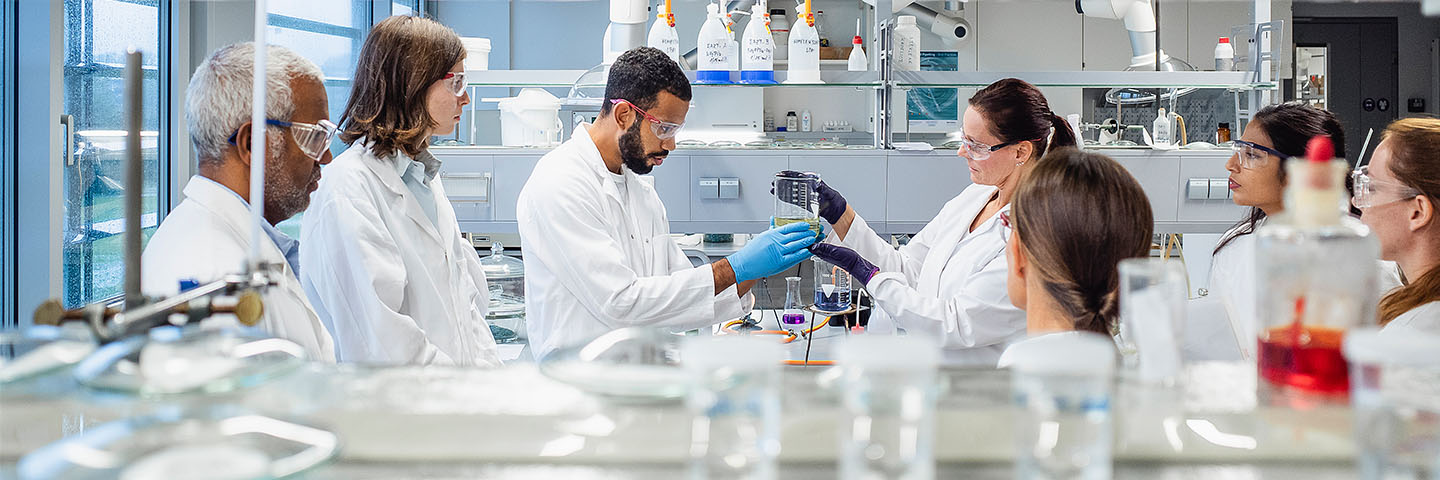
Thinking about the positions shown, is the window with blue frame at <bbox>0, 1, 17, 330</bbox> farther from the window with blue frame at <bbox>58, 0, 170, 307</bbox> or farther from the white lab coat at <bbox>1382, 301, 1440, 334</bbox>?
the white lab coat at <bbox>1382, 301, 1440, 334</bbox>

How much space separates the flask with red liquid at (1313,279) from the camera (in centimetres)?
90

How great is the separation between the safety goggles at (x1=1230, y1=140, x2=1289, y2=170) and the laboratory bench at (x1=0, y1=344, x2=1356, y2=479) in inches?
75.2

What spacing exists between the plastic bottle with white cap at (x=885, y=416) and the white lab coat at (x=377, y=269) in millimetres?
1434

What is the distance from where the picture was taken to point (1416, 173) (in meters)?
2.01

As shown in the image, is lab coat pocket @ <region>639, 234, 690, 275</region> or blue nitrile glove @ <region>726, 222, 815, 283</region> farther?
lab coat pocket @ <region>639, 234, 690, 275</region>

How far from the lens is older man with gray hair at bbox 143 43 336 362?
1.62 m

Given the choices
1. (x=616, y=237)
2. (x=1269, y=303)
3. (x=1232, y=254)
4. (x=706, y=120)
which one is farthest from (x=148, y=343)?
(x=706, y=120)

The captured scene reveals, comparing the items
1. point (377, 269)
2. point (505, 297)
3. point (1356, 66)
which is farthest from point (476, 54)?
point (1356, 66)

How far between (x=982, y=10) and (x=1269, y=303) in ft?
20.3

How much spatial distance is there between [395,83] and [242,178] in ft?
1.58

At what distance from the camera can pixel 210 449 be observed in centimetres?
86

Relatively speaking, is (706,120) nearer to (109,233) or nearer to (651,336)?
(109,233)

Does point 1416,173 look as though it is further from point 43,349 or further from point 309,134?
point 43,349

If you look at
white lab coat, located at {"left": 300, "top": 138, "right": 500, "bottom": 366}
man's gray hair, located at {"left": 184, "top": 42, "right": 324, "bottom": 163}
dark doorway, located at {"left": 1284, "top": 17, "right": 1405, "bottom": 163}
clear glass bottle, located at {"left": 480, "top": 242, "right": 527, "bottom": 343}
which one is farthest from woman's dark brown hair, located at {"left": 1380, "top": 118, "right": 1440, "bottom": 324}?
dark doorway, located at {"left": 1284, "top": 17, "right": 1405, "bottom": 163}
